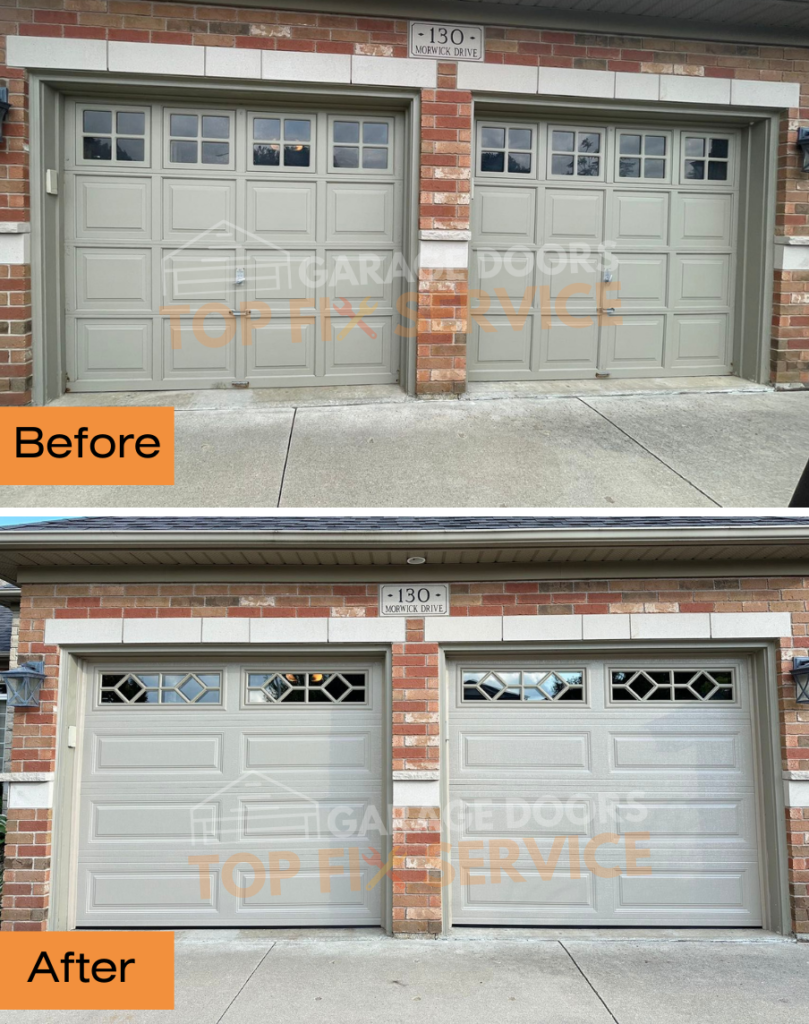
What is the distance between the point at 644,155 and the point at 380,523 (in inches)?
192

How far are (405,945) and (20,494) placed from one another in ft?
14.2

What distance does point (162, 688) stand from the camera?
726 cm

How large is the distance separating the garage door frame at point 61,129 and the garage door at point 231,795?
294cm

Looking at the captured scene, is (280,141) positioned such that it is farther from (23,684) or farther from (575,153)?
(23,684)

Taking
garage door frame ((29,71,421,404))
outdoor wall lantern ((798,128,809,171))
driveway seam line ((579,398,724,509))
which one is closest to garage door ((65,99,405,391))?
garage door frame ((29,71,421,404))

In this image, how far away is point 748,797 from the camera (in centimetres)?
716

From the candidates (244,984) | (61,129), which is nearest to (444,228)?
(61,129)

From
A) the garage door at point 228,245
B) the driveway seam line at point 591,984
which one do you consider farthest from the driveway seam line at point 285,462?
the driveway seam line at point 591,984

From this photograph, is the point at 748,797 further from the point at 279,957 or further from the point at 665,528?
the point at 279,957

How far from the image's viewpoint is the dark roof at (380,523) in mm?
6426

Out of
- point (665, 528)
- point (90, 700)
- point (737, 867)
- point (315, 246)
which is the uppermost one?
point (315, 246)

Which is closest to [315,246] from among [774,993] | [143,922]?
[143,922]

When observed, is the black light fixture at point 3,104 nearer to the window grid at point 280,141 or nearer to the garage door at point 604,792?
the window grid at point 280,141

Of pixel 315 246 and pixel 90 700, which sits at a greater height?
pixel 315 246
